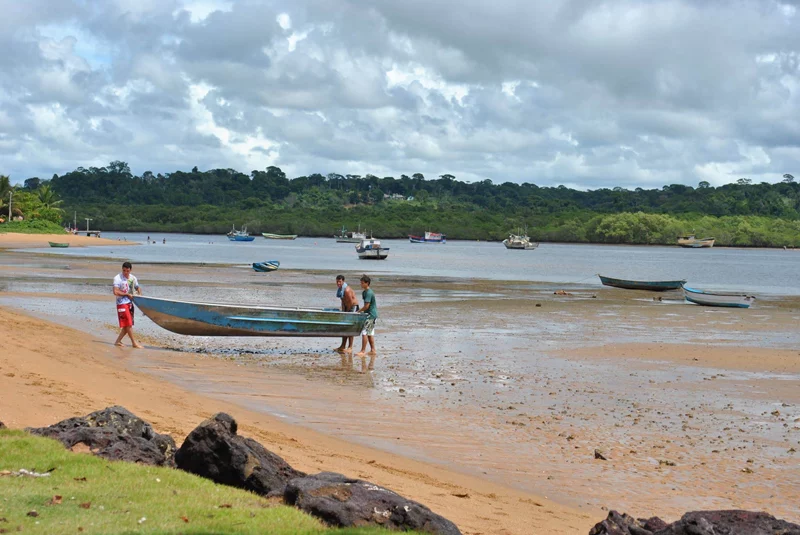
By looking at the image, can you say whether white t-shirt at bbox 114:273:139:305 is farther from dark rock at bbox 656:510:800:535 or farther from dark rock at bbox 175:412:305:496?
dark rock at bbox 656:510:800:535

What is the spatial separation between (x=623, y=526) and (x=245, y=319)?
50.5ft

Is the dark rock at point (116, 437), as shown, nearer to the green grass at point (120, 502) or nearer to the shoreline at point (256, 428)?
the green grass at point (120, 502)

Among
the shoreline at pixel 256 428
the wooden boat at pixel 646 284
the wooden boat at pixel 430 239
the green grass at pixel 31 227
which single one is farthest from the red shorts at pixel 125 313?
the wooden boat at pixel 430 239

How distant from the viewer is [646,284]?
46875 mm

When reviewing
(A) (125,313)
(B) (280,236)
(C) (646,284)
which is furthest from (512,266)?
(B) (280,236)

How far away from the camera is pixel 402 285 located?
4706 centimetres

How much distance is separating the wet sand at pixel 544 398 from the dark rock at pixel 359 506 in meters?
1.50

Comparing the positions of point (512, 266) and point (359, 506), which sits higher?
point (359, 506)

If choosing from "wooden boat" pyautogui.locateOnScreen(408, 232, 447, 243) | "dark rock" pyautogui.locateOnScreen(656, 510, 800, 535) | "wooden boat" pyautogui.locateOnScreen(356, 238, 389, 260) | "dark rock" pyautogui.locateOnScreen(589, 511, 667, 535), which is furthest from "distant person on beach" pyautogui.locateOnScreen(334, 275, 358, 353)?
"wooden boat" pyautogui.locateOnScreen(408, 232, 447, 243)

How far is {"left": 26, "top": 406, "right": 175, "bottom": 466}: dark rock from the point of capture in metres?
7.67

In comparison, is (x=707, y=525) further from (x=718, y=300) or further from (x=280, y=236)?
(x=280, y=236)

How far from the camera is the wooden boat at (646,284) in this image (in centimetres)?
4466

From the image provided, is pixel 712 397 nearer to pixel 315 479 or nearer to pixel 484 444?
pixel 484 444

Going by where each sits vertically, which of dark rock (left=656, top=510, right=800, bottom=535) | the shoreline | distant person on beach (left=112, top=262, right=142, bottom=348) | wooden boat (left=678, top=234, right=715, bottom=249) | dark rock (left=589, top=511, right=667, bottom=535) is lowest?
the shoreline
